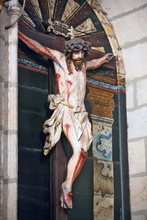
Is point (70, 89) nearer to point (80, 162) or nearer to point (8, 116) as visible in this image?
point (80, 162)


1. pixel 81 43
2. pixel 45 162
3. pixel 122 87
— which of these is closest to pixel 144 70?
pixel 122 87

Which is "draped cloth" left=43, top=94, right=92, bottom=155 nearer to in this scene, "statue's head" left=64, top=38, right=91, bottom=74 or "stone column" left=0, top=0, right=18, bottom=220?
"statue's head" left=64, top=38, right=91, bottom=74

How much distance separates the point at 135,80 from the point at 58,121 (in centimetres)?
135

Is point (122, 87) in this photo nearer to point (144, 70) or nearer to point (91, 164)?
point (144, 70)

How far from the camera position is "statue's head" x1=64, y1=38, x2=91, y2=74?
877cm

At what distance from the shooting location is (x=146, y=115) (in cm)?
934

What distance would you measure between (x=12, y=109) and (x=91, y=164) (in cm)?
128

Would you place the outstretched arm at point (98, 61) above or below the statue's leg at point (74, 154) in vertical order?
above

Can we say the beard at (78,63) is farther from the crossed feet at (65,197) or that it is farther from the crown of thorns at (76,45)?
the crossed feet at (65,197)

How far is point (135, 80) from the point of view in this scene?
9.54 metres

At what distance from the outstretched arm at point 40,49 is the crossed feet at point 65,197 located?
1359mm

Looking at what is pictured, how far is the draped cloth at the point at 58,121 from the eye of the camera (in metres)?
8.52

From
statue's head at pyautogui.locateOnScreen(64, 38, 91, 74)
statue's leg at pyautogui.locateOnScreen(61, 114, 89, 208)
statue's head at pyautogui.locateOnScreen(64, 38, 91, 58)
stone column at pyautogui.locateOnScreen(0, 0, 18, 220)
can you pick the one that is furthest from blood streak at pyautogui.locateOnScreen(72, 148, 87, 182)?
statue's head at pyautogui.locateOnScreen(64, 38, 91, 58)

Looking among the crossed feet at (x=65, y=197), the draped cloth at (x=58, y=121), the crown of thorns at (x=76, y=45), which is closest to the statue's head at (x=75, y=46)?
the crown of thorns at (x=76, y=45)
